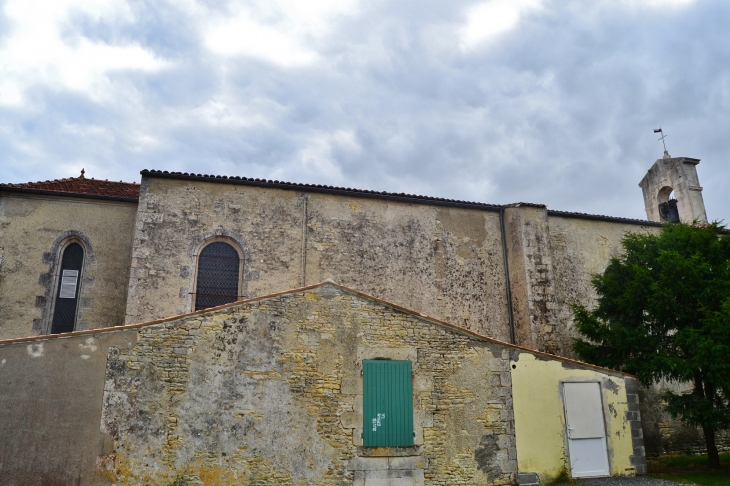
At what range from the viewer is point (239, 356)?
9.23 metres

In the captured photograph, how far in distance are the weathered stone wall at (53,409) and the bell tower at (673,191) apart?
19.4 metres

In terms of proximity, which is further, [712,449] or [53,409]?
[712,449]

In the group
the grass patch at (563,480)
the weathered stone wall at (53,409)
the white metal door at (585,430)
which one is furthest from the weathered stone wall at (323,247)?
the grass patch at (563,480)

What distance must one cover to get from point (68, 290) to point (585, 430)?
1188cm

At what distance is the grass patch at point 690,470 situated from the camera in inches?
410

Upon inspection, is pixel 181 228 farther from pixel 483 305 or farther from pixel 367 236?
pixel 483 305

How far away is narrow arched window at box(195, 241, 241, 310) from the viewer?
12.9m

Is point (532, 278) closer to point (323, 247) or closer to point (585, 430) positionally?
point (585, 430)

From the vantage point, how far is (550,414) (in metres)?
10.3

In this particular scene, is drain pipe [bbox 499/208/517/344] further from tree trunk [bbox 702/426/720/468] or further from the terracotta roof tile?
the terracotta roof tile

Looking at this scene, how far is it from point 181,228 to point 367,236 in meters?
4.66

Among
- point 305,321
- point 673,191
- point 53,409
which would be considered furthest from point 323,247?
point 673,191

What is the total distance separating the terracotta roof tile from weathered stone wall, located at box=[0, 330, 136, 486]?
575 centimetres

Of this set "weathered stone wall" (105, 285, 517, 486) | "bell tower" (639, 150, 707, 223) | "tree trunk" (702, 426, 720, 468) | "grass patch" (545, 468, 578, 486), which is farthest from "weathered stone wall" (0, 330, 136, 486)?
"bell tower" (639, 150, 707, 223)
